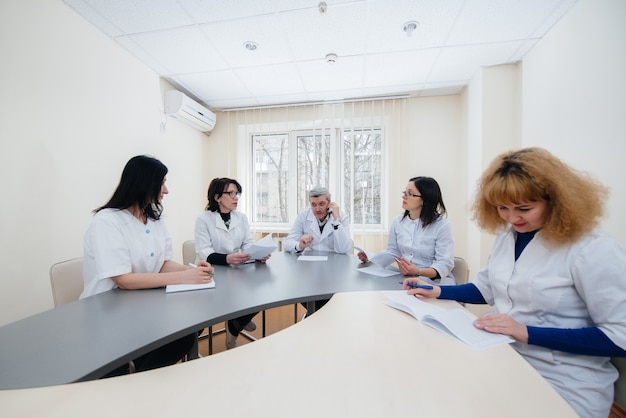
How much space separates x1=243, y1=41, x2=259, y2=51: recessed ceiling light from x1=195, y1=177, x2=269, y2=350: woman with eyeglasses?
4.23 ft

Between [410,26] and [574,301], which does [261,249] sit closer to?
[574,301]

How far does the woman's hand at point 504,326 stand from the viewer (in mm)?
821

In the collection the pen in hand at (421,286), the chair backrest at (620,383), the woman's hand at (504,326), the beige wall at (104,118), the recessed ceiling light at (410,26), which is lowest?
the chair backrest at (620,383)

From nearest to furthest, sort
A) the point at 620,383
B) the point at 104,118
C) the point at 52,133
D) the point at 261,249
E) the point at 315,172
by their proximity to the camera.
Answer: the point at 620,383, the point at 261,249, the point at 52,133, the point at 104,118, the point at 315,172

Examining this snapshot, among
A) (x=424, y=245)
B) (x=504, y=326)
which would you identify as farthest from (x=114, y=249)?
(x=424, y=245)

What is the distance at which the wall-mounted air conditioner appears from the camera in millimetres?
3074

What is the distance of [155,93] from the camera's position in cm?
296

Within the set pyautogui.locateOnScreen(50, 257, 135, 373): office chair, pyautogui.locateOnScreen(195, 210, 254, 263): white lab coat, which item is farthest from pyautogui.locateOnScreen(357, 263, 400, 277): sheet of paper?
pyautogui.locateOnScreen(50, 257, 135, 373): office chair

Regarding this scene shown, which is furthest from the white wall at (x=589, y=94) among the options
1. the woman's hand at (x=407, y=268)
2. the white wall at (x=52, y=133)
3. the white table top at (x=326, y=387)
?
the white wall at (x=52, y=133)

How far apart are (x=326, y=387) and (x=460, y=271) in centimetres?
161

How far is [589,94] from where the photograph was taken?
1.80 meters

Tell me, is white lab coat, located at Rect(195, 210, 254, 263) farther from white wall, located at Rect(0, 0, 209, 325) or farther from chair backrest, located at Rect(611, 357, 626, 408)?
chair backrest, located at Rect(611, 357, 626, 408)

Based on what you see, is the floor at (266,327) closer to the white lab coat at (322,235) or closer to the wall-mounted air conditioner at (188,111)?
the white lab coat at (322,235)

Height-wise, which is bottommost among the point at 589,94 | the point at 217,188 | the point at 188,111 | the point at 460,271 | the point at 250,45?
the point at 460,271
